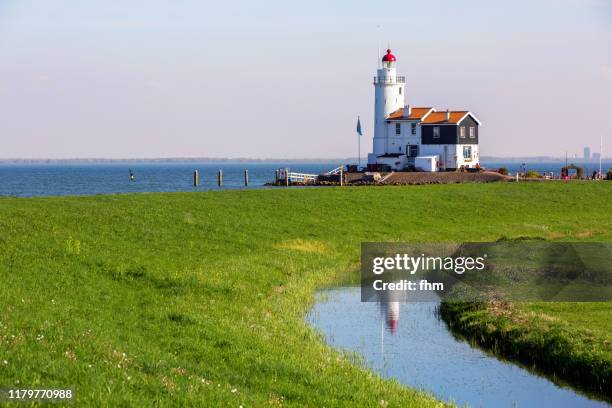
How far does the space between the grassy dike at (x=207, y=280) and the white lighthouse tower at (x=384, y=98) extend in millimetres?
47379

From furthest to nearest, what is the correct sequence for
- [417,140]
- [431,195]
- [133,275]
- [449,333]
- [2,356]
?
[417,140] < [431,195] < [133,275] < [449,333] < [2,356]

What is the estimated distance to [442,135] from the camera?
Result: 115500 mm

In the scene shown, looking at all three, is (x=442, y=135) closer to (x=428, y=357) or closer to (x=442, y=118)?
(x=442, y=118)

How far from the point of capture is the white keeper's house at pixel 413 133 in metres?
115

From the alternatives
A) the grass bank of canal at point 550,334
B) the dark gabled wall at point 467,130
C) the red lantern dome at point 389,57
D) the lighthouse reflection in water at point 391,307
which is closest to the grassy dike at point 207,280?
the grass bank of canal at point 550,334

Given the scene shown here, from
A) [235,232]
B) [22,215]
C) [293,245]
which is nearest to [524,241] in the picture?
[293,245]

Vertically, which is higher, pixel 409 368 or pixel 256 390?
pixel 256 390

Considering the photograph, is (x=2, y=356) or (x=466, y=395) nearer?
(x=2, y=356)

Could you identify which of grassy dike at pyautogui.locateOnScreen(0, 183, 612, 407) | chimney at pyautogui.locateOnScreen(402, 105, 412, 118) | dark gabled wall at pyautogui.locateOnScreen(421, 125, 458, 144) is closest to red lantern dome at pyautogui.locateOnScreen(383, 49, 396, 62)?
chimney at pyautogui.locateOnScreen(402, 105, 412, 118)

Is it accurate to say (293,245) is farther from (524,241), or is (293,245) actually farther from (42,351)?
(42,351)

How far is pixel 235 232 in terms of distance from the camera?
4891cm

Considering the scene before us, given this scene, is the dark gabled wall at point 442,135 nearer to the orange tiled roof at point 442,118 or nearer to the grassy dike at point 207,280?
the orange tiled roof at point 442,118

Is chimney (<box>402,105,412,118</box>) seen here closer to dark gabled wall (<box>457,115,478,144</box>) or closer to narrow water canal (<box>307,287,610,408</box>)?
dark gabled wall (<box>457,115,478,144</box>)

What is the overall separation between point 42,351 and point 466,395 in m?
11.6
